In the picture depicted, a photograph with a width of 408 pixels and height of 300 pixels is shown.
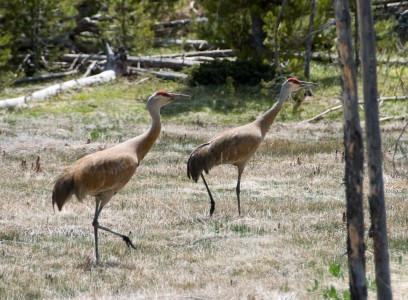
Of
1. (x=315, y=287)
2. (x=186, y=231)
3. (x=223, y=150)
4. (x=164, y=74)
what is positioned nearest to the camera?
(x=315, y=287)

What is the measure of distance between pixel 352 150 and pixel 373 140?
0.21 m

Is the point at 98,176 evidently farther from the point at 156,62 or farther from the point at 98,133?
the point at 156,62

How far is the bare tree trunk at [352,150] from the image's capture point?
6246 millimetres

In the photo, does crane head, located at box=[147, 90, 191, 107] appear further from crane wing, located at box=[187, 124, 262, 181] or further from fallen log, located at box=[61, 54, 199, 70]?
fallen log, located at box=[61, 54, 199, 70]

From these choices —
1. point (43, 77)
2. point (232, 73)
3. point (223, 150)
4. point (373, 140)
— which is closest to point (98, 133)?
point (223, 150)

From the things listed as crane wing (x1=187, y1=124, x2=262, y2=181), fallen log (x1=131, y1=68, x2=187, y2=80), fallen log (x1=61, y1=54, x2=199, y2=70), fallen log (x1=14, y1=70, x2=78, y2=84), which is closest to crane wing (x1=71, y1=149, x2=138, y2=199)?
crane wing (x1=187, y1=124, x2=262, y2=181)

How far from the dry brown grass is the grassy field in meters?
0.02

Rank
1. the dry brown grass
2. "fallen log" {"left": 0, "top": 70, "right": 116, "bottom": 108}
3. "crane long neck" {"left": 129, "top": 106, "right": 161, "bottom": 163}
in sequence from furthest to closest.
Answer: "fallen log" {"left": 0, "top": 70, "right": 116, "bottom": 108}
"crane long neck" {"left": 129, "top": 106, "right": 161, "bottom": 163}
the dry brown grass

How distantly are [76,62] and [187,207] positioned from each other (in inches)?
583

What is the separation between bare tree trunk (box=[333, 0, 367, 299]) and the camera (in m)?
6.25

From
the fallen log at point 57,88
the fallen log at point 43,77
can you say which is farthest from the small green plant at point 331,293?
the fallen log at point 43,77

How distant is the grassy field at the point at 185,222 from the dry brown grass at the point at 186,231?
0.6 inches

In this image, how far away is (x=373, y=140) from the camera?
6363 millimetres

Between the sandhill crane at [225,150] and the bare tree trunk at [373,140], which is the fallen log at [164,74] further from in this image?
the bare tree trunk at [373,140]
